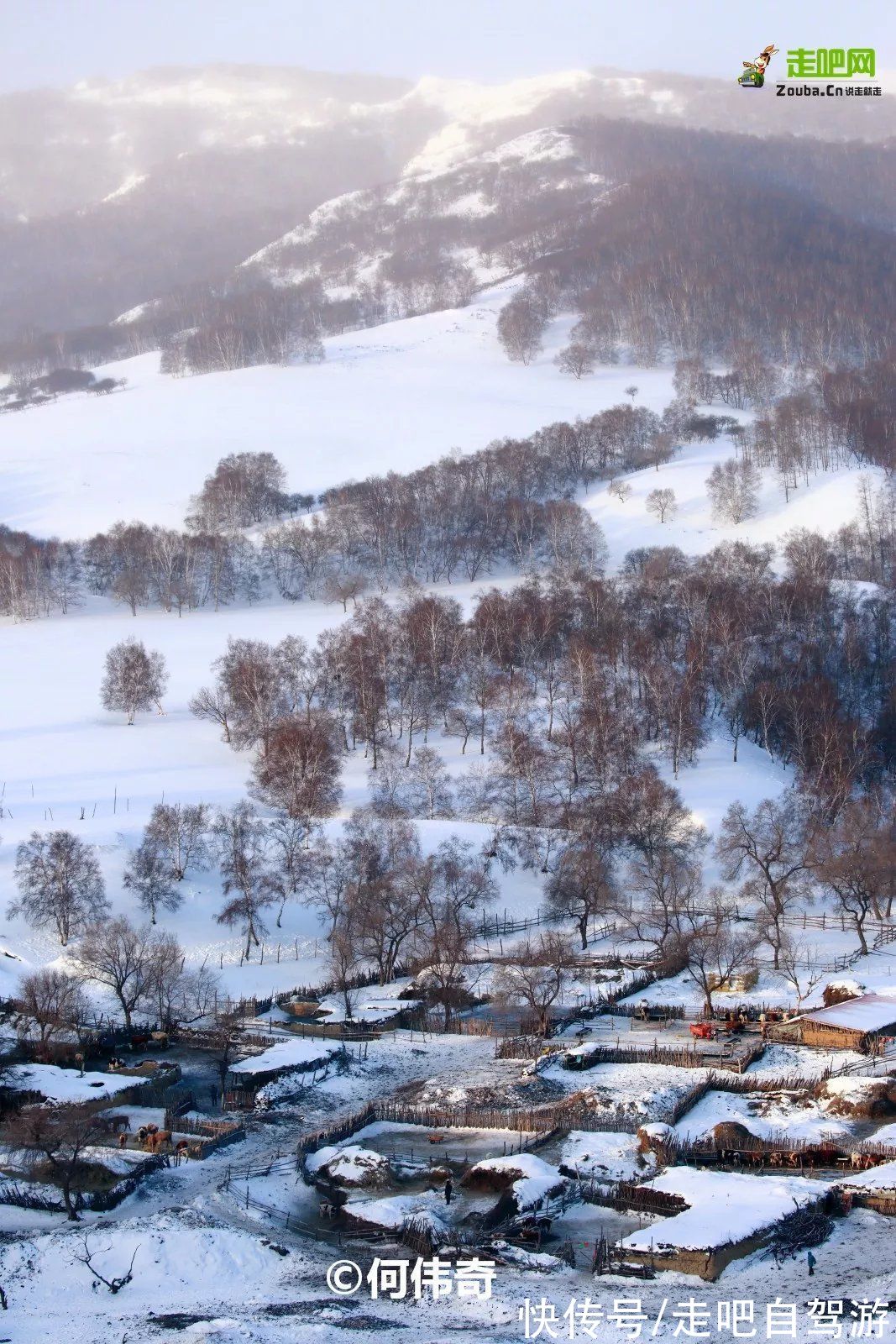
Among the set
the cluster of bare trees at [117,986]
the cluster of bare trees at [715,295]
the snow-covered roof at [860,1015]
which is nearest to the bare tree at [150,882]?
the cluster of bare trees at [117,986]

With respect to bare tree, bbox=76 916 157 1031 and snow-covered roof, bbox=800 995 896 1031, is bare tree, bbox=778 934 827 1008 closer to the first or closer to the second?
snow-covered roof, bbox=800 995 896 1031

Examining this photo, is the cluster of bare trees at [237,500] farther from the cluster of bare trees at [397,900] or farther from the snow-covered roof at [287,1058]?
the snow-covered roof at [287,1058]

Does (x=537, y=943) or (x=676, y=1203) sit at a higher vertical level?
(x=676, y=1203)

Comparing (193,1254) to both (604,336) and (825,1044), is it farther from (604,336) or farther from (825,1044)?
(604,336)

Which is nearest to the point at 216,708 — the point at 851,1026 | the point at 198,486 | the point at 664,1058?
the point at 664,1058

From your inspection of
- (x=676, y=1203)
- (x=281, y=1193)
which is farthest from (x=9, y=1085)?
(x=676, y=1203)

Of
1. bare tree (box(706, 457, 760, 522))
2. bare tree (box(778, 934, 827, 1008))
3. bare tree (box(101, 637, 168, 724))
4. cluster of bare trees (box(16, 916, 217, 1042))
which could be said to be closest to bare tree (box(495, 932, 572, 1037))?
bare tree (box(778, 934, 827, 1008))

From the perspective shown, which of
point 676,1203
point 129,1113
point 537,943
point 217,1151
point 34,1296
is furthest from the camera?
point 537,943
